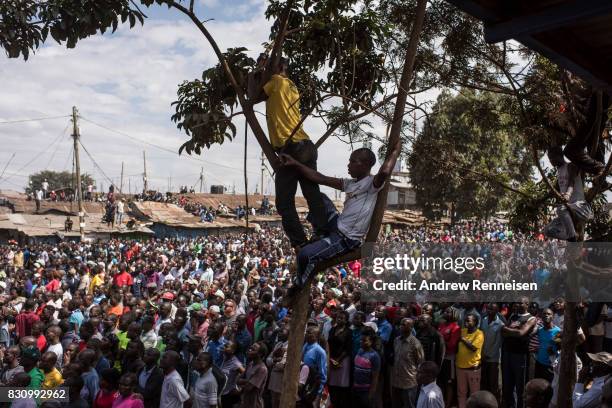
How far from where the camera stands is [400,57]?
19.1 ft

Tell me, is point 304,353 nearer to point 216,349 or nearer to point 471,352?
point 216,349

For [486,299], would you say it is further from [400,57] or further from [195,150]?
[195,150]

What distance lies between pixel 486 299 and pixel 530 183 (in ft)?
9.12

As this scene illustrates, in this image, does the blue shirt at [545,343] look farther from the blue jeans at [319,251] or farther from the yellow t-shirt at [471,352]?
the blue jeans at [319,251]

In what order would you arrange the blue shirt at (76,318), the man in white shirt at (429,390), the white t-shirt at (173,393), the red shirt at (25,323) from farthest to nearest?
the red shirt at (25,323)
the blue shirt at (76,318)
the white t-shirt at (173,393)
the man in white shirt at (429,390)

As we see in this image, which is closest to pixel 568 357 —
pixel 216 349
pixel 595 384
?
pixel 595 384

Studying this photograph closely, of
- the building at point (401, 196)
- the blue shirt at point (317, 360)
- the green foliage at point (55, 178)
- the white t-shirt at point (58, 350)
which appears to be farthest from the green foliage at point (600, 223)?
the green foliage at point (55, 178)

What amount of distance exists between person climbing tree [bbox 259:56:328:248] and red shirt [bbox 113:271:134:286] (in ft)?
33.5

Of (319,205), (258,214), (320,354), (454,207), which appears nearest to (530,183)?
(320,354)

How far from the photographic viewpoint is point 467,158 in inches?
677

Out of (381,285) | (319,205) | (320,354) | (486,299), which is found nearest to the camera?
(319,205)

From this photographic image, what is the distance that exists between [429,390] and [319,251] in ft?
9.26

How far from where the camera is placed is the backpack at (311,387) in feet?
21.4

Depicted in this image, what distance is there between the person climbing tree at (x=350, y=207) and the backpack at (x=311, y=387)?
3.02 metres
